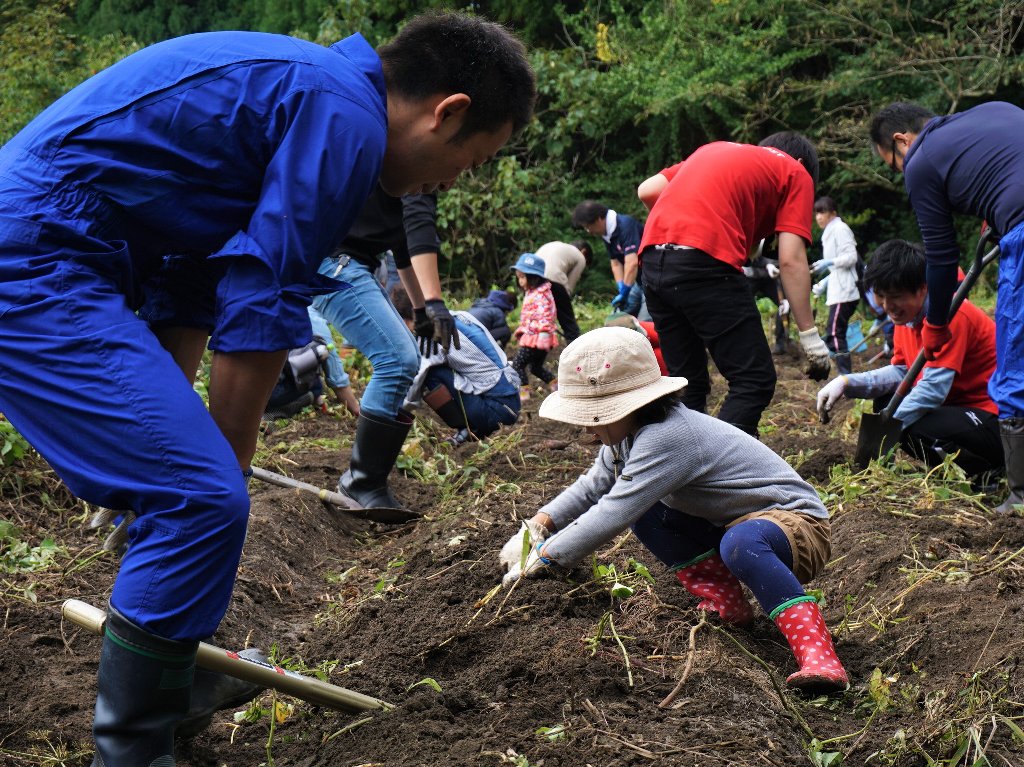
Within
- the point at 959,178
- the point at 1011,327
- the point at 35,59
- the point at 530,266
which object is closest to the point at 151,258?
the point at 1011,327

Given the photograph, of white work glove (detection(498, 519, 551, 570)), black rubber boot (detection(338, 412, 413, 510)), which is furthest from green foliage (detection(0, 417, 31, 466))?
white work glove (detection(498, 519, 551, 570))

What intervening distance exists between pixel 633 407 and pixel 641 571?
53 cm

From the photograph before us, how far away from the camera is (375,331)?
4461 mm

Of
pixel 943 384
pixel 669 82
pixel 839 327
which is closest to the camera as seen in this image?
pixel 943 384

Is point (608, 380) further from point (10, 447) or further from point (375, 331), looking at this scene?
point (10, 447)

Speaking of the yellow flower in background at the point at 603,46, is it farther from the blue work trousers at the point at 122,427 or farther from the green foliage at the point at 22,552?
the blue work trousers at the point at 122,427

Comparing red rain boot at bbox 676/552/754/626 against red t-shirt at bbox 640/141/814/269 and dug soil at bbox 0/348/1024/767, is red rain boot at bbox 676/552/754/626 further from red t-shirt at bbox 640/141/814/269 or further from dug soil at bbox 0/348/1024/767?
red t-shirt at bbox 640/141/814/269

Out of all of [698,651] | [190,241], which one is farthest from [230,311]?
[698,651]

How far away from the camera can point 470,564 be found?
3.50 m

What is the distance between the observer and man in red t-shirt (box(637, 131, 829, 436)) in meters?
4.21

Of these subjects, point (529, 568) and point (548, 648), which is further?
point (529, 568)

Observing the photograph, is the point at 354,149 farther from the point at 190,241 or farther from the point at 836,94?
the point at 836,94

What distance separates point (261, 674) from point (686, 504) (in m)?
1.26

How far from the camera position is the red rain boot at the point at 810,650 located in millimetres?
2545
